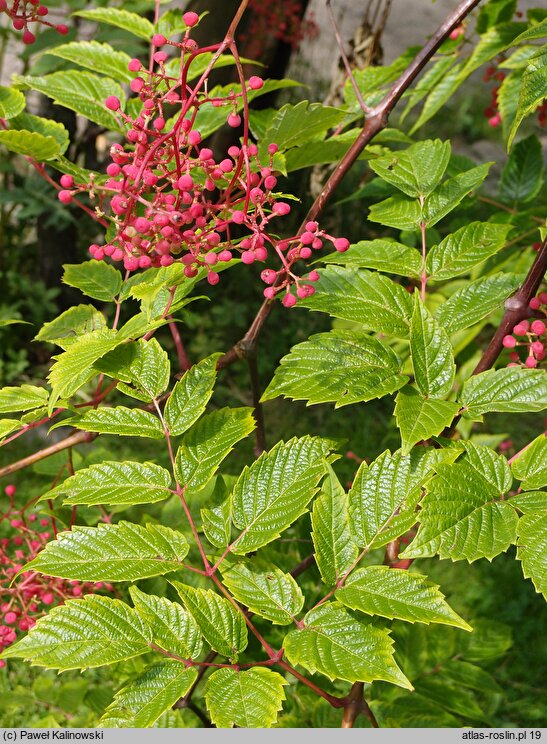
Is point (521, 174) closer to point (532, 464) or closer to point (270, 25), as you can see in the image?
point (532, 464)

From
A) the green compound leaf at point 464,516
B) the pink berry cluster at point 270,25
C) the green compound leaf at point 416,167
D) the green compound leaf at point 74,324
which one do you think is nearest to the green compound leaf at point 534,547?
the green compound leaf at point 464,516

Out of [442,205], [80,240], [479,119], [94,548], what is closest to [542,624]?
[442,205]

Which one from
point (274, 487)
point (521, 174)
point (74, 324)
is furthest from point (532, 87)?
point (521, 174)

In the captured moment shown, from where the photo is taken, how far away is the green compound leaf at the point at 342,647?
0.82 meters

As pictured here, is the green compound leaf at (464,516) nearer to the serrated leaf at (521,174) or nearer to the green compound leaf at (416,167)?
the green compound leaf at (416,167)

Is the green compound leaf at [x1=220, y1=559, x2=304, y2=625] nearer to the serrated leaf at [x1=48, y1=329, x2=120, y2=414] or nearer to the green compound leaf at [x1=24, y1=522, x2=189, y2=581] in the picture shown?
the green compound leaf at [x1=24, y1=522, x2=189, y2=581]

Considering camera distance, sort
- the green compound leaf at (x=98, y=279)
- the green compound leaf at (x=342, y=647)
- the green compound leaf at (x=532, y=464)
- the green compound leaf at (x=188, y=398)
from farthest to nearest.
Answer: the green compound leaf at (x=98, y=279)
the green compound leaf at (x=188, y=398)
the green compound leaf at (x=532, y=464)
the green compound leaf at (x=342, y=647)

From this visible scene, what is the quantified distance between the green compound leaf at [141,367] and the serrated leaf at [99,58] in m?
0.54

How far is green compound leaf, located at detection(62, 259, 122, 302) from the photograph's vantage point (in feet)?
4.25

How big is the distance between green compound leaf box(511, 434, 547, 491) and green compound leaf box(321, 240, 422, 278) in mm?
316

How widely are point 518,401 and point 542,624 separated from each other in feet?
6.62

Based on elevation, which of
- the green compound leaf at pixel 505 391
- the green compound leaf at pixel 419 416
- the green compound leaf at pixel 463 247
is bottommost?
the green compound leaf at pixel 419 416

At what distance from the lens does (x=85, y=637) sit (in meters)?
0.90

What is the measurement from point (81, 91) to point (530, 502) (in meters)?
0.97
